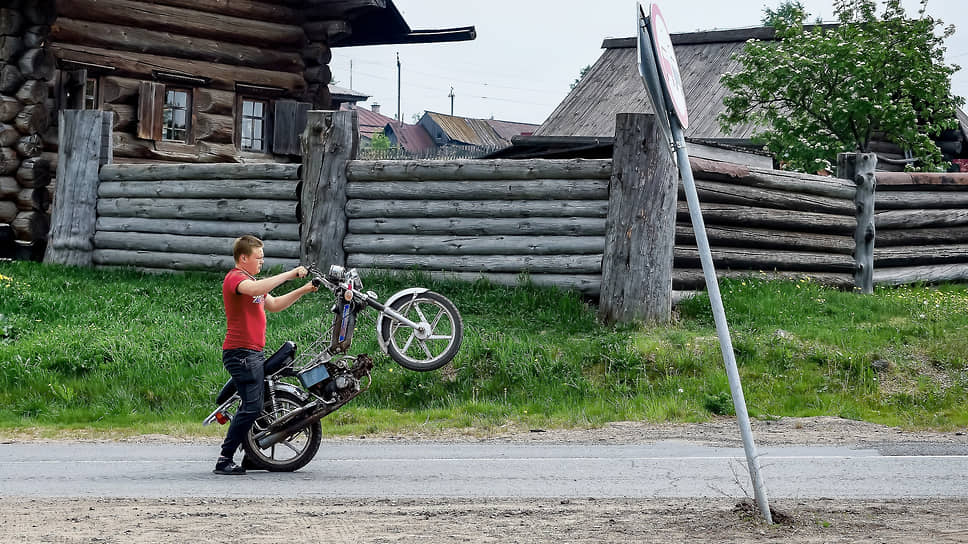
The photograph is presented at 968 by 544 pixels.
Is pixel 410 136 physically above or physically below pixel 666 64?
above

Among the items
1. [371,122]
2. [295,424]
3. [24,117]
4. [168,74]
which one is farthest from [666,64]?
[371,122]

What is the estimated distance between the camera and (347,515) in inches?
228

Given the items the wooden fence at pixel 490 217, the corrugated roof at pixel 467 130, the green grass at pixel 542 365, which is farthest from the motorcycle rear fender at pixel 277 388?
the corrugated roof at pixel 467 130

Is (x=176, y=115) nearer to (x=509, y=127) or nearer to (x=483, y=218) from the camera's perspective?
(x=483, y=218)

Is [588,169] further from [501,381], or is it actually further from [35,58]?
[35,58]

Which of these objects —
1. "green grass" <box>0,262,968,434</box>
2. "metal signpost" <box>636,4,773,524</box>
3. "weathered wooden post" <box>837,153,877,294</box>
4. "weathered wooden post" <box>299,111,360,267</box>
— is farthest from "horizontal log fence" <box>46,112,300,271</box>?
"metal signpost" <box>636,4,773,524</box>

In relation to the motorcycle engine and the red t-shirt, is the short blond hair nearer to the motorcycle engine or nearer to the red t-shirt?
the red t-shirt

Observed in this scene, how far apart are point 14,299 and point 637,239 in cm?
730

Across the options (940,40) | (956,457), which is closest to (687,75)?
(940,40)

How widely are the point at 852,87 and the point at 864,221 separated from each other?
7825mm

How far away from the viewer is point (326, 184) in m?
13.1

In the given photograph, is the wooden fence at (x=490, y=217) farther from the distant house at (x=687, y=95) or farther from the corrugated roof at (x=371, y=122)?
the corrugated roof at (x=371, y=122)

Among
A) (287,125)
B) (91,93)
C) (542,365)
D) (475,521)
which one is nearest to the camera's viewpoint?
(475,521)

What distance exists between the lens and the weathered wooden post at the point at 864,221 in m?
13.9
